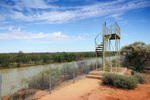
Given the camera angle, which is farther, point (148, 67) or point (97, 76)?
point (148, 67)

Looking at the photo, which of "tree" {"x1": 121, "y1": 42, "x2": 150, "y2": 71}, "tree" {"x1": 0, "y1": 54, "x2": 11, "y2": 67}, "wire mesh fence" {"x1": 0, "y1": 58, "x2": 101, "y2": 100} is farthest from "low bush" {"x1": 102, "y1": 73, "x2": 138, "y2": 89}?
"tree" {"x1": 0, "y1": 54, "x2": 11, "y2": 67}

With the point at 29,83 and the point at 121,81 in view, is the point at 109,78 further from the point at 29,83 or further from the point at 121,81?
the point at 29,83

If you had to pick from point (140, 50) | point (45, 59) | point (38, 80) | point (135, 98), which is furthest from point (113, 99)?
point (45, 59)

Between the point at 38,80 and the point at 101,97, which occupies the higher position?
the point at 38,80

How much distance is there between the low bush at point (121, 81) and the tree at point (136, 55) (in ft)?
27.5

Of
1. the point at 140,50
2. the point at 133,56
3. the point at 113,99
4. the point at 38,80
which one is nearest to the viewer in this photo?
the point at 113,99

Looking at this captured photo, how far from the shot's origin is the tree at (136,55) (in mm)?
13727

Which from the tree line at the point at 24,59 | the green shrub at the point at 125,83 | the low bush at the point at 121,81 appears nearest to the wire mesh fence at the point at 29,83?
the low bush at the point at 121,81

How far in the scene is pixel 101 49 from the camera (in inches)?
423

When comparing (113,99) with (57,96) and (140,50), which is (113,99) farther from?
(140,50)

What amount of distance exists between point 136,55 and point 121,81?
9.95m

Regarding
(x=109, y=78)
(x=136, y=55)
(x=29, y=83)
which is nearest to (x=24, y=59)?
(x=136, y=55)

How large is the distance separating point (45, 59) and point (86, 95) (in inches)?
1296

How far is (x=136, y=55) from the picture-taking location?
1487cm
